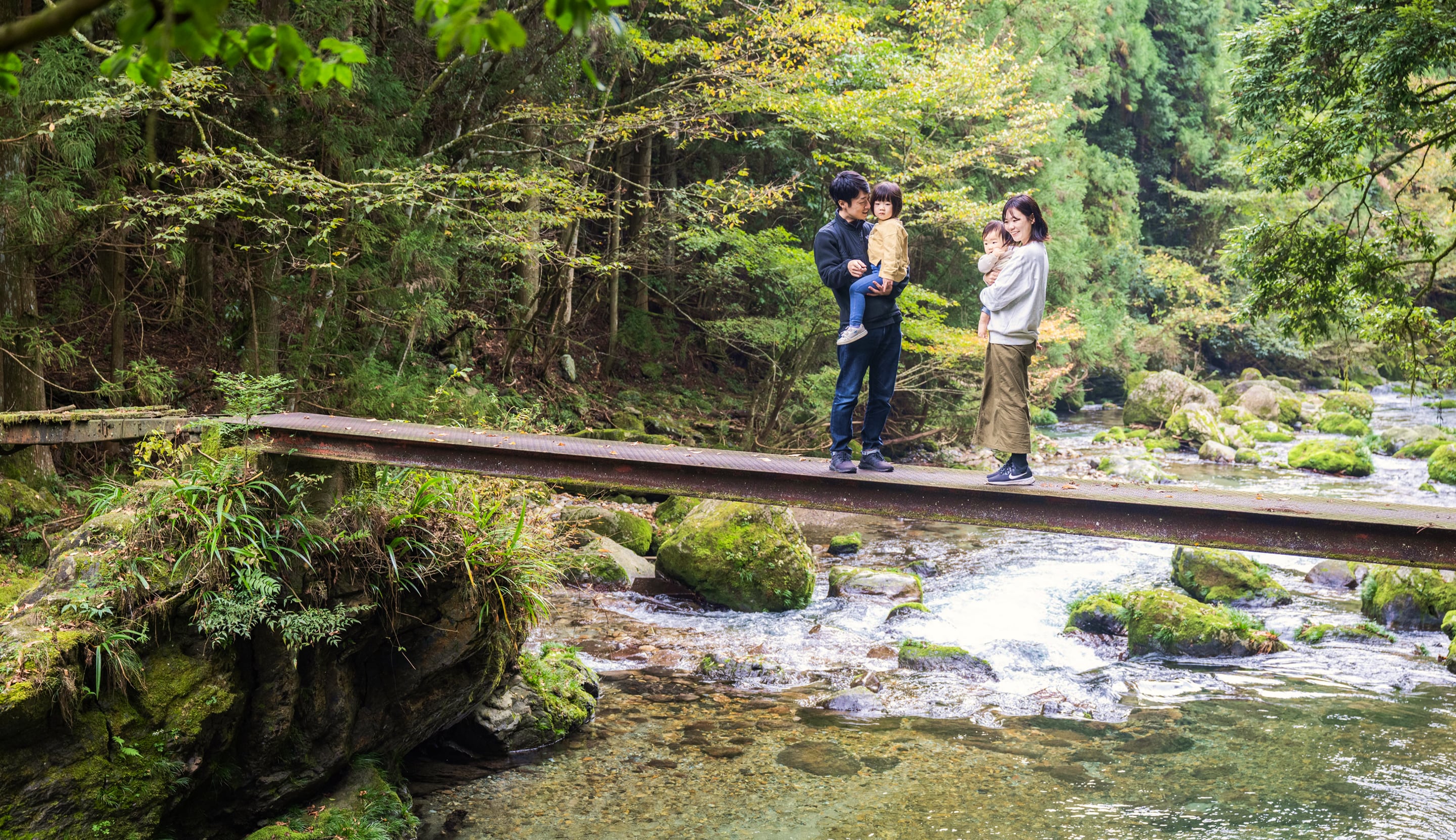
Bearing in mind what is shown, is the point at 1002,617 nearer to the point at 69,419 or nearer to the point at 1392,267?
the point at 1392,267

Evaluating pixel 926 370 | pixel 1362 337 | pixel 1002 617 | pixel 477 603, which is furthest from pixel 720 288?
pixel 477 603

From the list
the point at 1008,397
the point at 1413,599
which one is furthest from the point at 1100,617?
the point at 1008,397

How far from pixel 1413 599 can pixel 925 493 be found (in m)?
7.46

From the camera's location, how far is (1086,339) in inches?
842

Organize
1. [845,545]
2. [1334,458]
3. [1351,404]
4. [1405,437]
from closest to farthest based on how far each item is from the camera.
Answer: [845,545], [1334,458], [1405,437], [1351,404]

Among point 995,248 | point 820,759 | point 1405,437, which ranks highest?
point 995,248

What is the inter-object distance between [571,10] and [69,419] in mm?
5331

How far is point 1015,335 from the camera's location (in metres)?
5.19

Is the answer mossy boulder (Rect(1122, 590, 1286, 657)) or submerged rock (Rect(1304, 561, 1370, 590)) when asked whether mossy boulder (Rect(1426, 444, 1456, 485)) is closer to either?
submerged rock (Rect(1304, 561, 1370, 590))

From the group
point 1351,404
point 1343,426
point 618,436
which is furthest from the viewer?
point 1351,404

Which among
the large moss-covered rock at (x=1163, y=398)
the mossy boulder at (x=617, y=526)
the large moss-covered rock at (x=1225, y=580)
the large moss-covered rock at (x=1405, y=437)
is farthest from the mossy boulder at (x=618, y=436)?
the large moss-covered rock at (x=1405, y=437)

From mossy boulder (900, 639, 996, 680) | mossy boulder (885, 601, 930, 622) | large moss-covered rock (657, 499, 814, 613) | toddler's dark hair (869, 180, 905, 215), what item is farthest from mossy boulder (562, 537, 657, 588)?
toddler's dark hair (869, 180, 905, 215)

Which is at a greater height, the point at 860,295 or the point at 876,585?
the point at 860,295

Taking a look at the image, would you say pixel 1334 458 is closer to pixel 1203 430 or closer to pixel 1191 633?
pixel 1203 430
